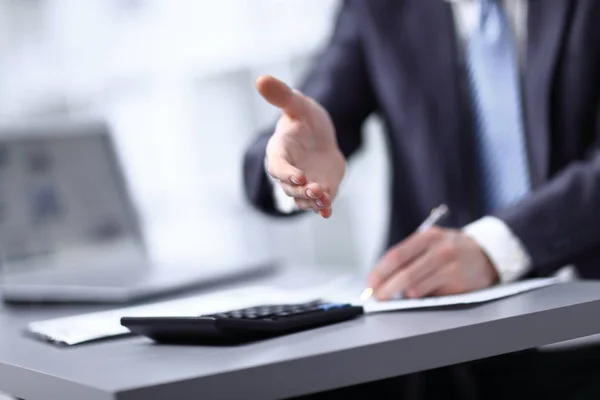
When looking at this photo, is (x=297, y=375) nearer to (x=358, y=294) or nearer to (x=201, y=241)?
(x=358, y=294)

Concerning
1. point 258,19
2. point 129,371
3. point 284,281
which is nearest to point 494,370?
point 284,281

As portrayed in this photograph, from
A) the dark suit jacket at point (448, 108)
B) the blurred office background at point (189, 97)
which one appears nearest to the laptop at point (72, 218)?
the dark suit jacket at point (448, 108)

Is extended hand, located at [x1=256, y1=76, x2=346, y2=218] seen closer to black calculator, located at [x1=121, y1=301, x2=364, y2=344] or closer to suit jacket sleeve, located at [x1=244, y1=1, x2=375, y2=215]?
black calculator, located at [x1=121, y1=301, x2=364, y2=344]

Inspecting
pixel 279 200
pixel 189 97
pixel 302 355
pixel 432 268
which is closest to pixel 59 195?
pixel 279 200

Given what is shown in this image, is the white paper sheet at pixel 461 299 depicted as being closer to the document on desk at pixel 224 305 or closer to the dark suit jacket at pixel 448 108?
the document on desk at pixel 224 305

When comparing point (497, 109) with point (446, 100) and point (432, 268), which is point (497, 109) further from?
point (432, 268)

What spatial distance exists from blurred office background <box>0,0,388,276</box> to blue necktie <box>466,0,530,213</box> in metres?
1.74

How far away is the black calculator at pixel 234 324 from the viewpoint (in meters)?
0.66

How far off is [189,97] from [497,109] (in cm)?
294

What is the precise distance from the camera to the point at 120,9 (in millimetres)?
4395

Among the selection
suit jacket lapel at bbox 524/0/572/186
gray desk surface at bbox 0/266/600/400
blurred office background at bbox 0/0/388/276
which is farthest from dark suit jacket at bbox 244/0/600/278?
blurred office background at bbox 0/0/388/276

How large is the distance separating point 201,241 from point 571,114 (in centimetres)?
312

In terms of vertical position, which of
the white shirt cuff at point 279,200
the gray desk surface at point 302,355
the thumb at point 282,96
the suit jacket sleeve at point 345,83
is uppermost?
the suit jacket sleeve at point 345,83

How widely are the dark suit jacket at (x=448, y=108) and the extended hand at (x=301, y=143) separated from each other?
9.5 inches
